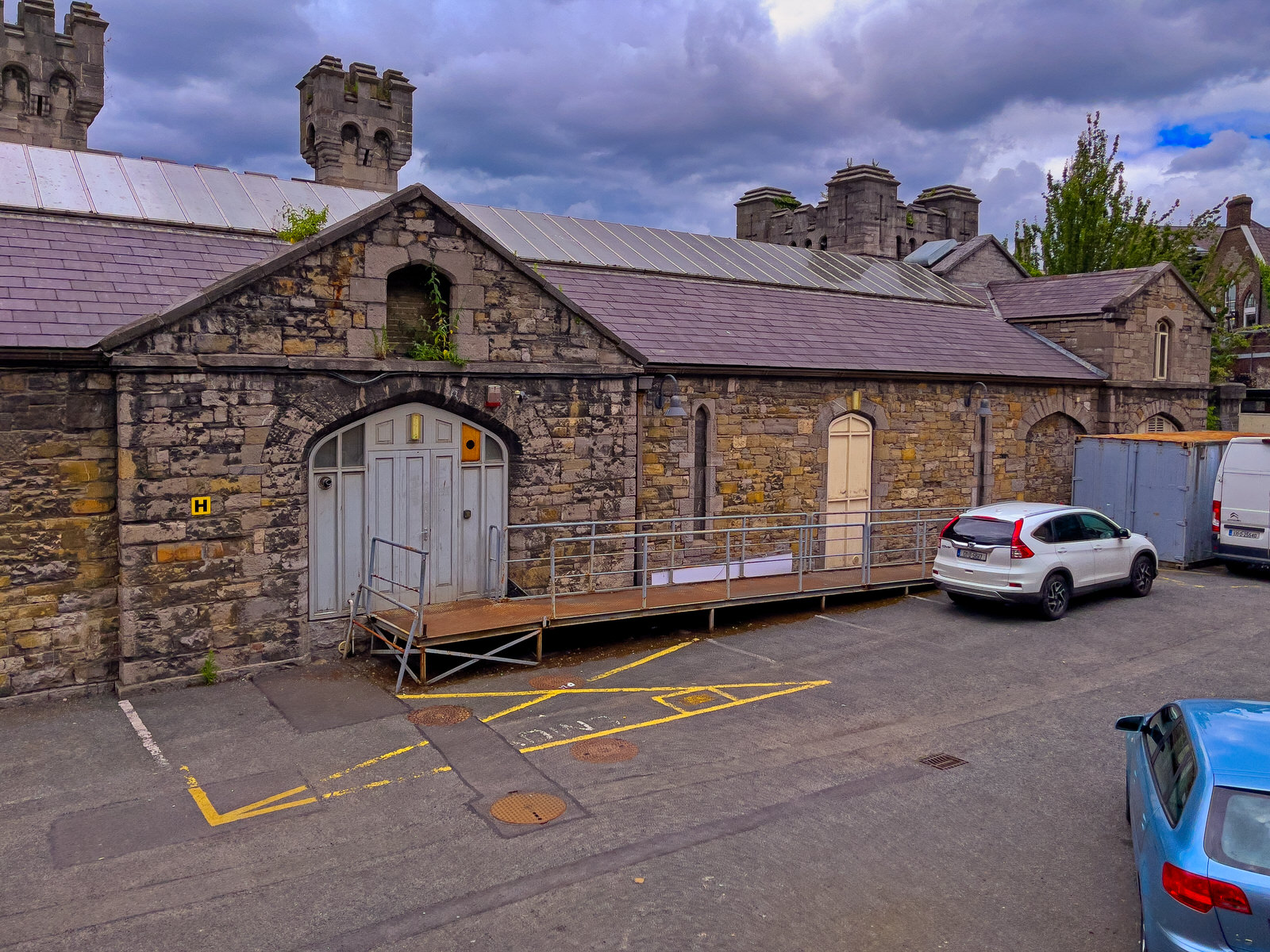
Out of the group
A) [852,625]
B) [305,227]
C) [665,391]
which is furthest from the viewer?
[665,391]

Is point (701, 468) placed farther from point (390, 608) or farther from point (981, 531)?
point (390, 608)

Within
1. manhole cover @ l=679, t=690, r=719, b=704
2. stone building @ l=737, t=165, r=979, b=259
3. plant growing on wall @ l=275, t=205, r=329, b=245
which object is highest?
stone building @ l=737, t=165, r=979, b=259

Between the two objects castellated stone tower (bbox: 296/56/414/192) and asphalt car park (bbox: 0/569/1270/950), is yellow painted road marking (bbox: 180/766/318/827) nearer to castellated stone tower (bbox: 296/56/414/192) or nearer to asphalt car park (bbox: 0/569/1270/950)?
asphalt car park (bbox: 0/569/1270/950)

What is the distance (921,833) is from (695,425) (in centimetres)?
886

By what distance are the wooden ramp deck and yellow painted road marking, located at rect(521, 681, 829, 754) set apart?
7.45 feet

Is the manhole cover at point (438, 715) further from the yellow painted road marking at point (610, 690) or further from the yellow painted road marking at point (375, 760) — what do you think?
the yellow painted road marking at point (375, 760)

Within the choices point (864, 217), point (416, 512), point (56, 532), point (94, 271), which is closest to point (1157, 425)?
point (864, 217)

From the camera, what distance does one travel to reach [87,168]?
14078 millimetres

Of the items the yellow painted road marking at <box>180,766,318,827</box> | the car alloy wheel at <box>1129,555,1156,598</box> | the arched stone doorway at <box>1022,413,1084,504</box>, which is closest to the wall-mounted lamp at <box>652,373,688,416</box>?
the car alloy wheel at <box>1129,555,1156,598</box>

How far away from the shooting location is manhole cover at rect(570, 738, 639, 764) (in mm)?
8805

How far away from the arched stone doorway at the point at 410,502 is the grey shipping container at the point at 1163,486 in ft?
41.6

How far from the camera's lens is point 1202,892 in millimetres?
4762

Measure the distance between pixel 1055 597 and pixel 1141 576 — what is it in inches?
91.0

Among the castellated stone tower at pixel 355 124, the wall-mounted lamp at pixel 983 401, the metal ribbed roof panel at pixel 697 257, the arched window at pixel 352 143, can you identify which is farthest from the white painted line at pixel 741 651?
the arched window at pixel 352 143
